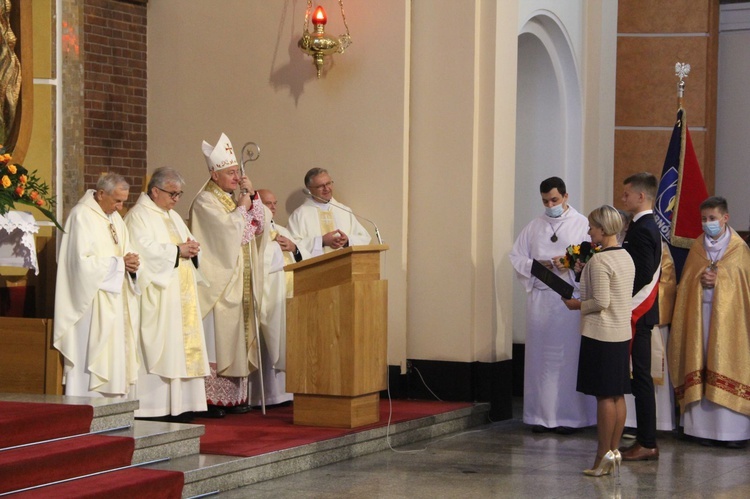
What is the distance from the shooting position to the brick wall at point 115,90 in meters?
10.0

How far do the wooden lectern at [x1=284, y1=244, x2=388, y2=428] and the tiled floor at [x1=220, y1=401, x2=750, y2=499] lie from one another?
0.43m

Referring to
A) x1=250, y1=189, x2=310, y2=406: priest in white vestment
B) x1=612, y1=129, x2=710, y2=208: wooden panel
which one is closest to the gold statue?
x1=250, y1=189, x2=310, y2=406: priest in white vestment

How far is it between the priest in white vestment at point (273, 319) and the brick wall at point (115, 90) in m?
1.84

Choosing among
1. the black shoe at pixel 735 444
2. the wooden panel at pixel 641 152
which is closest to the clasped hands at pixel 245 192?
the black shoe at pixel 735 444

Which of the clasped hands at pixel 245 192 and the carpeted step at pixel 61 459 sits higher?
the clasped hands at pixel 245 192

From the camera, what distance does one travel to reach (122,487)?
6.00 metres

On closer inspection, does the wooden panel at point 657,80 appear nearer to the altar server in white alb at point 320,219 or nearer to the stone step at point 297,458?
the altar server in white alb at point 320,219

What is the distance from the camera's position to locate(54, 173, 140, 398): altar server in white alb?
24.7 ft

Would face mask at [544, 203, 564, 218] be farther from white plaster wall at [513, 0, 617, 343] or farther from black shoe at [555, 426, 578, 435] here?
white plaster wall at [513, 0, 617, 343]

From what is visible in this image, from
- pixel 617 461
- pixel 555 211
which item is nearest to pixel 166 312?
pixel 555 211

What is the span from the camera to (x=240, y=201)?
870 cm

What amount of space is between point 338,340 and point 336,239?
1.60 meters

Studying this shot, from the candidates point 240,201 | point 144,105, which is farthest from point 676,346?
point 144,105

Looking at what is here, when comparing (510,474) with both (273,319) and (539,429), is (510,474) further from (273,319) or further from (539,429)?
(273,319)
